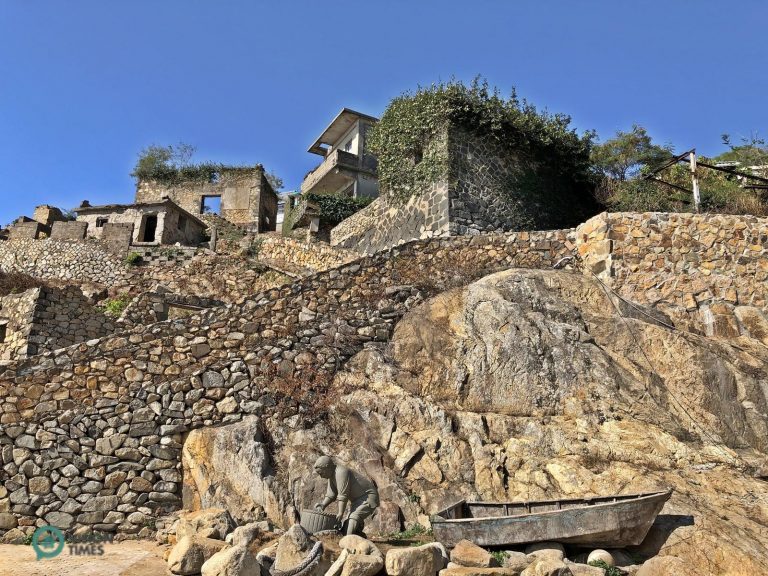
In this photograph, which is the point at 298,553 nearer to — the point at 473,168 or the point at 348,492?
the point at 348,492

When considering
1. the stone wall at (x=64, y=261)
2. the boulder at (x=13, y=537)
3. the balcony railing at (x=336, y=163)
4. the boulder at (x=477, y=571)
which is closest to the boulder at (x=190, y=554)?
the boulder at (x=477, y=571)

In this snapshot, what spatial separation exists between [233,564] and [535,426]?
5.04 metres

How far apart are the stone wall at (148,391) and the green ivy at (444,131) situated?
23.3 ft

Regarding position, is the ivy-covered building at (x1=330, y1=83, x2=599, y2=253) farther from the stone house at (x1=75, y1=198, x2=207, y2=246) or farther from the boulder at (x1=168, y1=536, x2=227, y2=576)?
the boulder at (x1=168, y1=536, x2=227, y2=576)

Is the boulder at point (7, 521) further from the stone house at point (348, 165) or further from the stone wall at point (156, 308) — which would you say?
the stone house at point (348, 165)

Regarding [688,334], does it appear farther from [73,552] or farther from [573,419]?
[73,552]

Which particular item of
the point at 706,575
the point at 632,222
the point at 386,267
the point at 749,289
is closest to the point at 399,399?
the point at 386,267

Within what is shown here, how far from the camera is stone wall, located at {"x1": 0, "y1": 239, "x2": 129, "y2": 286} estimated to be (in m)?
24.0

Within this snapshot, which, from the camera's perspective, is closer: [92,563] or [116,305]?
[92,563]

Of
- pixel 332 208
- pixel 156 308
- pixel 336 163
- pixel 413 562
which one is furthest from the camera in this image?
pixel 336 163

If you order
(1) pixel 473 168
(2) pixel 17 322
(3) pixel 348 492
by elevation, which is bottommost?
(3) pixel 348 492

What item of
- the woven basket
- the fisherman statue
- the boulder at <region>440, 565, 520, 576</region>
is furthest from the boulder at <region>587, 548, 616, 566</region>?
the woven basket

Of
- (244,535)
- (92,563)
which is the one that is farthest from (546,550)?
(92,563)

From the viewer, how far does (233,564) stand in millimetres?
6750
